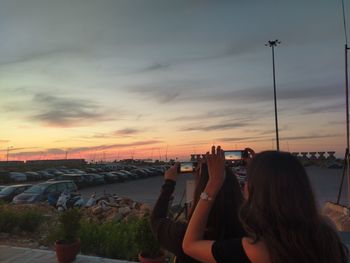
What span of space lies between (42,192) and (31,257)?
1364 centimetres

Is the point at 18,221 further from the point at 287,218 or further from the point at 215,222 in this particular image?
the point at 287,218

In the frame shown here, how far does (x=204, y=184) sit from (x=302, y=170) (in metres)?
0.67

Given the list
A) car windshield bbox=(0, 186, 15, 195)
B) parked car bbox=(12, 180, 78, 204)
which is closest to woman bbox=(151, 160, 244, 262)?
parked car bbox=(12, 180, 78, 204)

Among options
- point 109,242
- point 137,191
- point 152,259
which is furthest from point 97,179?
point 152,259

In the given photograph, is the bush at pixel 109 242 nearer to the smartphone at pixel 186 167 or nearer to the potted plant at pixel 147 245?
the potted plant at pixel 147 245

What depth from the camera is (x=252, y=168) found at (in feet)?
6.45

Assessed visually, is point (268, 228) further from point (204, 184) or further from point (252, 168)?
point (204, 184)

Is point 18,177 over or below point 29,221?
over

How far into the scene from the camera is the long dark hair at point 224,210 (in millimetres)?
2381

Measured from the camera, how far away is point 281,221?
1.84 m

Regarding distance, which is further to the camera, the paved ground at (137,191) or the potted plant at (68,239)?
the paved ground at (137,191)

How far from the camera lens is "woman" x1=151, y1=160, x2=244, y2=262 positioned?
238cm

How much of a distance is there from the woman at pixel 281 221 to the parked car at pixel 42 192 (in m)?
19.1

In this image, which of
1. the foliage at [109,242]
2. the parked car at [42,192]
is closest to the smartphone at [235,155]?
the foliage at [109,242]
